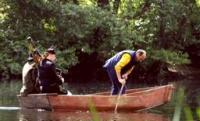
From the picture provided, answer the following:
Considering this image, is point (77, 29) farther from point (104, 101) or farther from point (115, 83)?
point (104, 101)

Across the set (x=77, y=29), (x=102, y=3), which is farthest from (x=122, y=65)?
(x=102, y=3)

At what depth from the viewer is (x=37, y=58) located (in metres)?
12.9

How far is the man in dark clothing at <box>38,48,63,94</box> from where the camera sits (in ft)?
39.4

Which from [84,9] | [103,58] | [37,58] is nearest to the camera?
[37,58]

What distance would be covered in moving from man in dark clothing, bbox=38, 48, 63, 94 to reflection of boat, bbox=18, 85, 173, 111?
0.84 feet

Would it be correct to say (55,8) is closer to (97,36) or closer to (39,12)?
(39,12)

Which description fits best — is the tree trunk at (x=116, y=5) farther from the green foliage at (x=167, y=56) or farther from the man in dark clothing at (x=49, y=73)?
the man in dark clothing at (x=49, y=73)

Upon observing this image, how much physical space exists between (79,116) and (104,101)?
1119 mm

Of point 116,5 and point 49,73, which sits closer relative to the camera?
point 49,73

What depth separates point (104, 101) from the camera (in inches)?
480

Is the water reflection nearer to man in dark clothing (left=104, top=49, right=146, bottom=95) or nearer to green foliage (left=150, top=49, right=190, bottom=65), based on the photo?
man in dark clothing (left=104, top=49, right=146, bottom=95)

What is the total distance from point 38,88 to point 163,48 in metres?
15.8

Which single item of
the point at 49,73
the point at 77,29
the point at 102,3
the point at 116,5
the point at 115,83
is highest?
the point at 102,3

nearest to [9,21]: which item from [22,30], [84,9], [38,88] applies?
[22,30]
